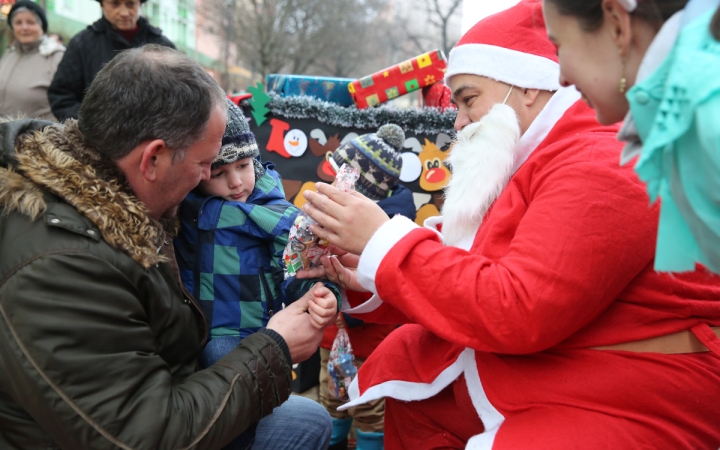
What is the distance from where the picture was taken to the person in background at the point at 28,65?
504cm

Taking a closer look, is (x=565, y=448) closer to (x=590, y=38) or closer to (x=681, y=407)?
(x=681, y=407)

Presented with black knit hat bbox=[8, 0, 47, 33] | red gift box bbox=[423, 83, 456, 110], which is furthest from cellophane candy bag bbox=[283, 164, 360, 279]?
black knit hat bbox=[8, 0, 47, 33]

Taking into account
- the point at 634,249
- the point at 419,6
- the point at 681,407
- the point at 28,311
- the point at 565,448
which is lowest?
the point at 565,448

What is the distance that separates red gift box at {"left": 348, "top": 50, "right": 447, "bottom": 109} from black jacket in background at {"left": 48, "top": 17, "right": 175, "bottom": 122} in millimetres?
1634

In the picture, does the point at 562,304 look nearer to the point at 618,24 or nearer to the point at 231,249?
the point at 618,24

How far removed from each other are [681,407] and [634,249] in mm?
457

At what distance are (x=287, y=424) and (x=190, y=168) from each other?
38.6 inches

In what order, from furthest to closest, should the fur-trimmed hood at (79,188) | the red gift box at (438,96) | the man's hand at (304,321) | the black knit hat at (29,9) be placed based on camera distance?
the black knit hat at (29,9) → the red gift box at (438,96) → the man's hand at (304,321) → the fur-trimmed hood at (79,188)

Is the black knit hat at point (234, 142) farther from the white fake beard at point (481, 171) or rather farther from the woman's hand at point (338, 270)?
the white fake beard at point (481, 171)

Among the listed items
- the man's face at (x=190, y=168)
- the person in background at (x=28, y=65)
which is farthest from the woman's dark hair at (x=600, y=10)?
the person in background at (x=28, y=65)

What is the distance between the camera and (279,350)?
1.78 metres

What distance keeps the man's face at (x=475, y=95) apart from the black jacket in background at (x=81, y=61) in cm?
298

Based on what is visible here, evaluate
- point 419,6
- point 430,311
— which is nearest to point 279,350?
point 430,311

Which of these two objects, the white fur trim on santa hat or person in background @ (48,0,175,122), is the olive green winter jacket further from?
person in background @ (48,0,175,122)
